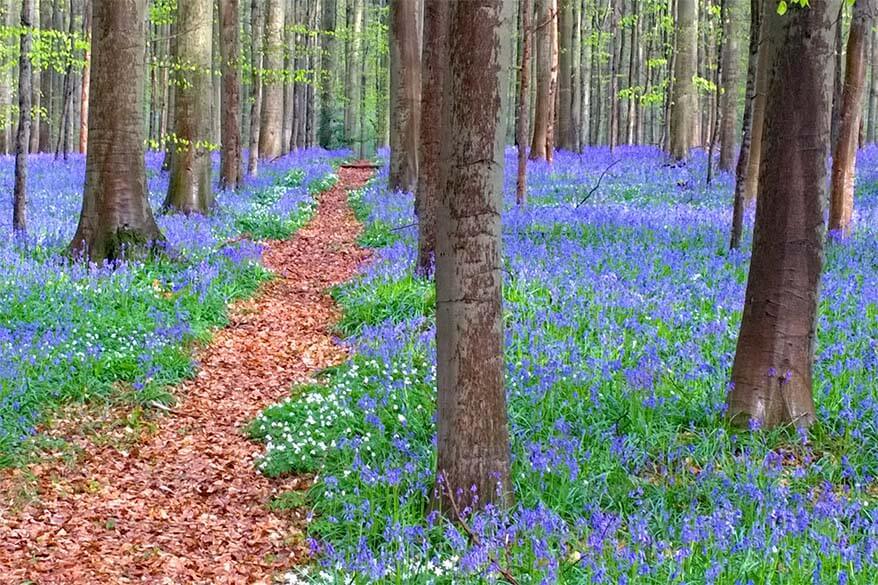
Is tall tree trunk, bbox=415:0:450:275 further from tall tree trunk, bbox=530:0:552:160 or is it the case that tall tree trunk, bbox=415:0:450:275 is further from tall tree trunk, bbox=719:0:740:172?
tall tree trunk, bbox=530:0:552:160

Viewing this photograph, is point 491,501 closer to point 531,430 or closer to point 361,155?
point 531,430

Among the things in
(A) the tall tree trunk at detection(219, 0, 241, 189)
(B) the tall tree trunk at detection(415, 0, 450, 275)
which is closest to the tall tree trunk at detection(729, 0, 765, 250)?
(B) the tall tree trunk at detection(415, 0, 450, 275)

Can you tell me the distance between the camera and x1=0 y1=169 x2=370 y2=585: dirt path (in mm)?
4539

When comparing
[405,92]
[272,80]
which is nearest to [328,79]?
[272,80]

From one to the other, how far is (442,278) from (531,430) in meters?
1.73

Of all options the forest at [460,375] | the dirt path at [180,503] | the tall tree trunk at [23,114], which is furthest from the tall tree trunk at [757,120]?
the tall tree trunk at [23,114]

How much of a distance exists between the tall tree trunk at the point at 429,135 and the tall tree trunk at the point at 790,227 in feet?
15.7

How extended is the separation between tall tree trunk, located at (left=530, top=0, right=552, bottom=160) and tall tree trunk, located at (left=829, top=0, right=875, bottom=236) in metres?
8.60

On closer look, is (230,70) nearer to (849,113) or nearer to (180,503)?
(849,113)

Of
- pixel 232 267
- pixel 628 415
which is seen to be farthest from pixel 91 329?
pixel 628 415

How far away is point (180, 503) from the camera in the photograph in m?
5.39

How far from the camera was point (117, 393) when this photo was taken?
6785 millimetres

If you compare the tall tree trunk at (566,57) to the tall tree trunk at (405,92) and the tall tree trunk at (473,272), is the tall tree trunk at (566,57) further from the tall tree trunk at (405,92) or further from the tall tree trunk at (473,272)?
the tall tree trunk at (473,272)

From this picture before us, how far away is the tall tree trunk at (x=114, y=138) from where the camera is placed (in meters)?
10.0
